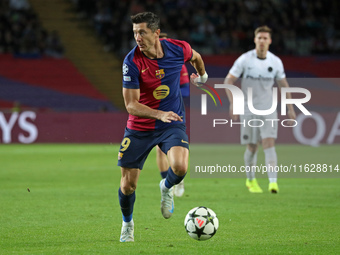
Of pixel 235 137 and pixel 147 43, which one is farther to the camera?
pixel 235 137

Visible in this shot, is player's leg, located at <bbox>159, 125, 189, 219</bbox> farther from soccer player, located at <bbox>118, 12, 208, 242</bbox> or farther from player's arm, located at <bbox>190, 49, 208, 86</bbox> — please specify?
player's arm, located at <bbox>190, 49, 208, 86</bbox>

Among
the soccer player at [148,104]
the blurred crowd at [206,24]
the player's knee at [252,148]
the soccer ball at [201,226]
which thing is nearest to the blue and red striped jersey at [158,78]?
the soccer player at [148,104]

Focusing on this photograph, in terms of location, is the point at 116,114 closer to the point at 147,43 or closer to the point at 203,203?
the point at 203,203

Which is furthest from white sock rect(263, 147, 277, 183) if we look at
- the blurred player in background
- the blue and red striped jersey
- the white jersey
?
the blue and red striped jersey

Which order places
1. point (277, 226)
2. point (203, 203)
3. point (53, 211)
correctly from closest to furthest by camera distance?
1. point (277, 226)
2. point (53, 211)
3. point (203, 203)

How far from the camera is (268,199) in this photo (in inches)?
403

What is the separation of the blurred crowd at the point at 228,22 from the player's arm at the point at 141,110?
20922 millimetres

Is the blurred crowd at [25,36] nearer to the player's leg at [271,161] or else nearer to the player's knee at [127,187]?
the player's leg at [271,161]

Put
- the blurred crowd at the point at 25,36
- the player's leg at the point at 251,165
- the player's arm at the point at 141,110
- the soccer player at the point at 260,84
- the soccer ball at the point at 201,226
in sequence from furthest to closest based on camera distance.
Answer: the blurred crowd at the point at 25,36
the player's leg at the point at 251,165
the soccer player at the point at 260,84
the soccer ball at the point at 201,226
the player's arm at the point at 141,110

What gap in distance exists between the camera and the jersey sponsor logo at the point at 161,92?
274 inches

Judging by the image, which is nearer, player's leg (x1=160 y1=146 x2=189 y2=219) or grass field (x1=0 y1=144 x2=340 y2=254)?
grass field (x1=0 y1=144 x2=340 y2=254)

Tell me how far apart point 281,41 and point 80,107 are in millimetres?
8594

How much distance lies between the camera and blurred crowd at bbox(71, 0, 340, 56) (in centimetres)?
2792

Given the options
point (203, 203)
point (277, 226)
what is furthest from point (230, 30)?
point (277, 226)
